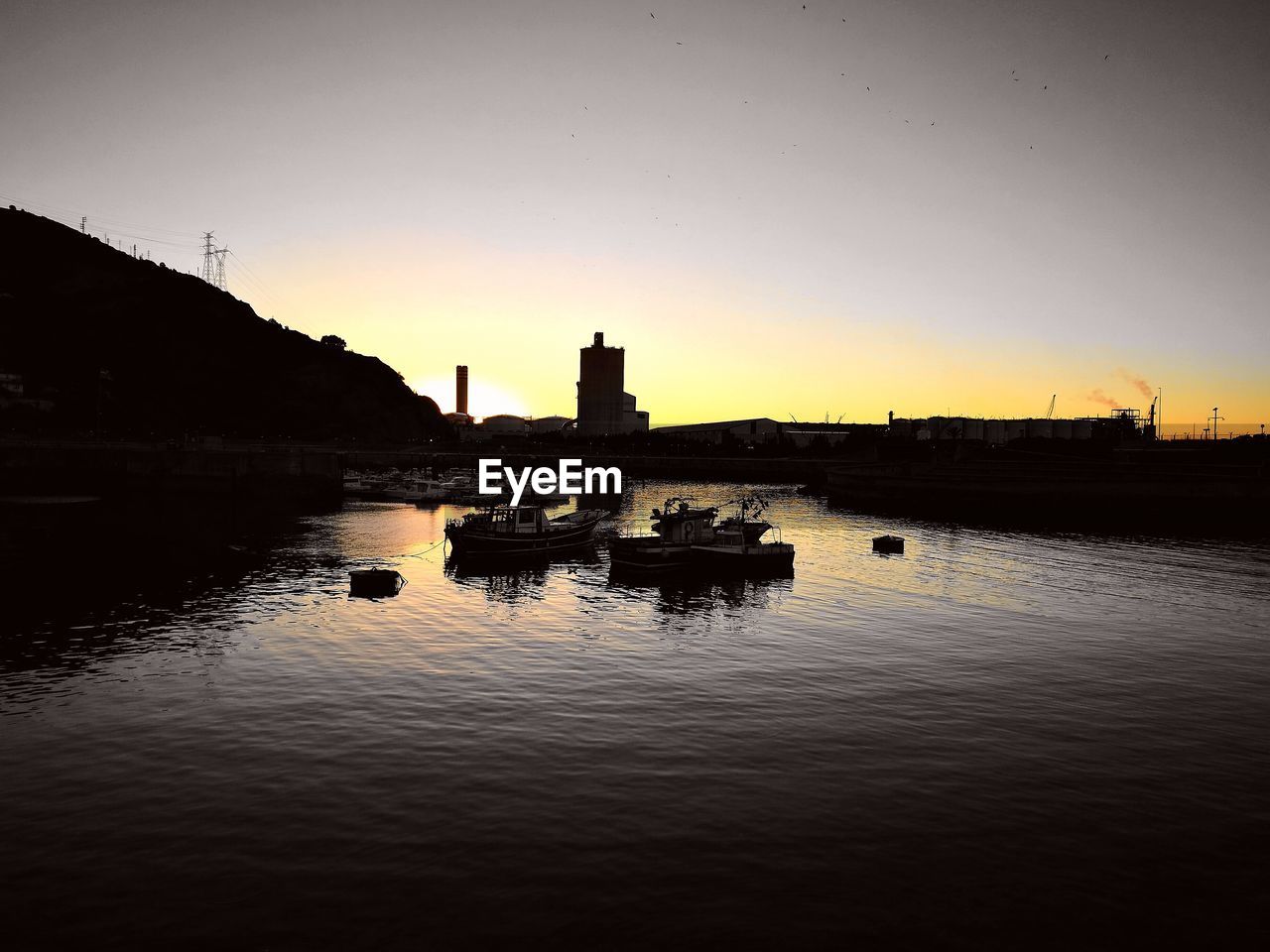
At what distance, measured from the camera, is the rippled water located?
1848 centimetres

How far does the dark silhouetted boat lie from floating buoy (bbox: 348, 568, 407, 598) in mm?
12600

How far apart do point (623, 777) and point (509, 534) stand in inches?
1967

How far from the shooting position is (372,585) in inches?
2339

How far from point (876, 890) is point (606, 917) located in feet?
22.6

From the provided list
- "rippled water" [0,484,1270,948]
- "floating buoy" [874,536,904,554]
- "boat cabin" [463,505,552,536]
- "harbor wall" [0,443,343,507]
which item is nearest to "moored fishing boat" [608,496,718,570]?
"boat cabin" [463,505,552,536]

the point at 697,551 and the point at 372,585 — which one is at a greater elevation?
the point at 697,551

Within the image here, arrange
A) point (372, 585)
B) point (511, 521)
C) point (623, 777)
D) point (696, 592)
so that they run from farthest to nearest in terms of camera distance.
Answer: point (511, 521) < point (696, 592) < point (372, 585) < point (623, 777)

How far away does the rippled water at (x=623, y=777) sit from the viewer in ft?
60.6

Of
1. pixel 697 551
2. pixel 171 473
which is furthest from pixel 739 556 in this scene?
pixel 171 473

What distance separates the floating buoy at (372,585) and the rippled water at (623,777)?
431 centimetres

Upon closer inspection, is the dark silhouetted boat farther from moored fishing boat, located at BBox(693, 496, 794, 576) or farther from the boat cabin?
moored fishing boat, located at BBox(693, 496, 794, 576)

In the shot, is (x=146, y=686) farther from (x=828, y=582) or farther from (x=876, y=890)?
(x=828, y=582)

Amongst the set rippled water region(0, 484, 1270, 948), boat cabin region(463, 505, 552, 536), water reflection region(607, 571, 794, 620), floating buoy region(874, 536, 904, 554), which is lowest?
rippled water region(0, 484, 1270, 948)

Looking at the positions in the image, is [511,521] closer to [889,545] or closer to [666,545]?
[666,545]
